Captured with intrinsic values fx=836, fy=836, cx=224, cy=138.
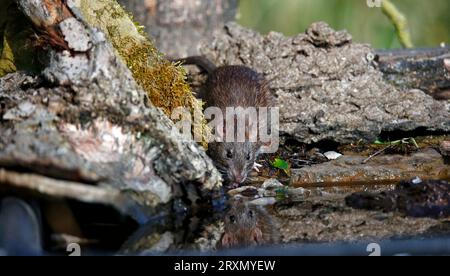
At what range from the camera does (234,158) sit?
20.3 ft

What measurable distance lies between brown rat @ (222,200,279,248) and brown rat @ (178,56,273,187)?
1264mm

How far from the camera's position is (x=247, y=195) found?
5.29m

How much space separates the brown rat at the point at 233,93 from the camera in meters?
6.34

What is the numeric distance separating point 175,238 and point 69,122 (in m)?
0.87

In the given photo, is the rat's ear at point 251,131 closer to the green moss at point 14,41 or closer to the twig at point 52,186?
the green moss at point 14,41

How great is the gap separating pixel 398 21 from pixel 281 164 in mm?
2840

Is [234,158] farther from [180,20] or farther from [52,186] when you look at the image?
[52,186]

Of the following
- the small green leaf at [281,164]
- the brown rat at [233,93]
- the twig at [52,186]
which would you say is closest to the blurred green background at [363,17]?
the brown rat at [233,93]

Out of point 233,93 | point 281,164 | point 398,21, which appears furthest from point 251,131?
point 398,21

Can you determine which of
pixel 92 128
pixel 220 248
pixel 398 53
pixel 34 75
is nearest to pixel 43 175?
pixel 92 128

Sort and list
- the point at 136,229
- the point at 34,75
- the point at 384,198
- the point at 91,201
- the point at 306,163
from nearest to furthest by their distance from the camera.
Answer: the point at 91,201 → the point at 136,229 → the point at 384,198 → the point at 34,75 → the point at 306,163
